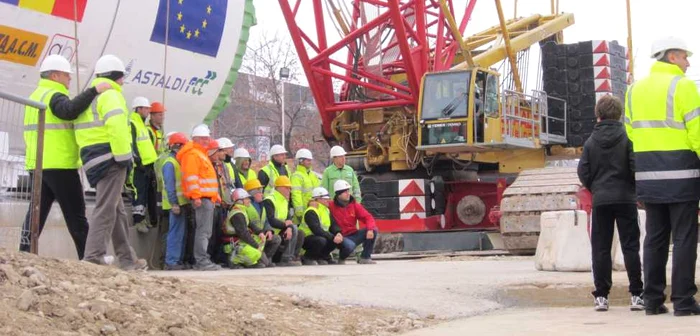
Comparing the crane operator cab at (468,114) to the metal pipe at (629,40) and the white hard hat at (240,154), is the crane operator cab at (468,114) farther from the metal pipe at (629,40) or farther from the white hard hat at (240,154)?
the white hard hat at (240,154)

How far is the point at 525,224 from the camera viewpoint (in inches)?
637

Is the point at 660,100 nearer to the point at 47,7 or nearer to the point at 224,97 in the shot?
the point at 47,7

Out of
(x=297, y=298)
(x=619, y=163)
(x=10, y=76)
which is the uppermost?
(x=10, y=76)

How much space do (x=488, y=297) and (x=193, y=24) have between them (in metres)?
5.31

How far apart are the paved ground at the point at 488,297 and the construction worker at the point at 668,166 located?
0.29 m

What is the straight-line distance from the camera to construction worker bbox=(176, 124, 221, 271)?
39.8 feet

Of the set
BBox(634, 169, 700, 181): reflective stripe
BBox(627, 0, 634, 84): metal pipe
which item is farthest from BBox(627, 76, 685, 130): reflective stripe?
BBox(627, 0, 634, 84): metal pipe

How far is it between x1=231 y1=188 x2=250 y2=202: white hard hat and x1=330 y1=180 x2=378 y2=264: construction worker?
1.96m

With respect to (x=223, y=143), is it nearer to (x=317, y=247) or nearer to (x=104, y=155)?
(x=317, y=247)

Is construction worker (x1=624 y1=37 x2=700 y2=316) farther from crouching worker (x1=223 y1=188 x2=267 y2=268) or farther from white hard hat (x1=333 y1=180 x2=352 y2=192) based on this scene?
white hard hat (x1=333 y1=180 x2=352 y2=192)

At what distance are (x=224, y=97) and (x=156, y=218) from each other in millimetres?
2235

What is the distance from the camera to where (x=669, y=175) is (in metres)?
7.66

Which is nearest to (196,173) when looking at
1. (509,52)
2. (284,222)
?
(284,222)

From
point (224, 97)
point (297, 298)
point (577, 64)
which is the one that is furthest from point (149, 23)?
point (577, 64)
